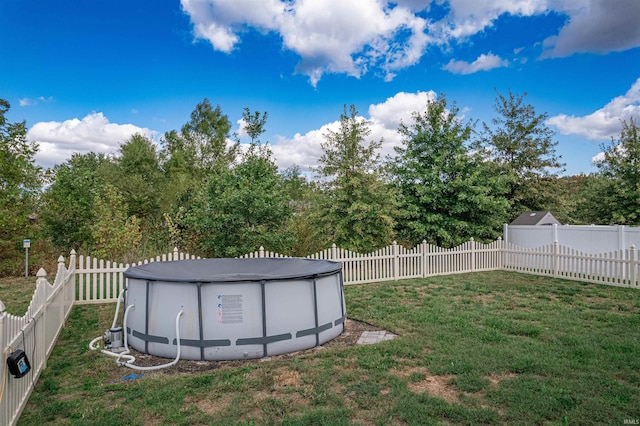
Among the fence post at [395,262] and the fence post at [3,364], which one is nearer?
the fence post at [3,364]

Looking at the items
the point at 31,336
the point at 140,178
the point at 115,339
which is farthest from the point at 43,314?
the point at 140,178

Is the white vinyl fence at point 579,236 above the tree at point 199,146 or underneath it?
underneath

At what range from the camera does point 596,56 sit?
1497 centimetres

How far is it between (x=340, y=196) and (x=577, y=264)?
7.18 metres

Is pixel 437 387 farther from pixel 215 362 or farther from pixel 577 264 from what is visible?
pixel 577 264

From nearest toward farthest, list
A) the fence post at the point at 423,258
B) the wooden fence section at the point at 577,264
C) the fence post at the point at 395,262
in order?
1. the wooden fence section at the point at 577,264
2. the fence post at the point at 395,262
3. the fence post at the point at 423,258

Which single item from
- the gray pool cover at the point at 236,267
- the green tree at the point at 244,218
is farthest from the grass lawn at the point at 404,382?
the green tree at the point at 244,218

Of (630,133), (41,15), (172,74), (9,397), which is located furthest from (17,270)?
(630,133)

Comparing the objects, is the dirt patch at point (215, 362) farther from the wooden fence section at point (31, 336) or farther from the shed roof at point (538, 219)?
the shed roof at point (538, 219)

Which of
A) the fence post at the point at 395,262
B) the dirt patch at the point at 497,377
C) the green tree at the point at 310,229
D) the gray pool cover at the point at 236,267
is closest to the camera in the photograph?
the dirt patch at the point at 497,377

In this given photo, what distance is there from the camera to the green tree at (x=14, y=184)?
1177 cm

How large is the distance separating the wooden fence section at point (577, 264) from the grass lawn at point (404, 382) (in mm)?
4107

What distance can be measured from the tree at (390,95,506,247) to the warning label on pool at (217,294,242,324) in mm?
10757

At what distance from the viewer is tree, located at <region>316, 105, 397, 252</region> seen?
42.1 ft
